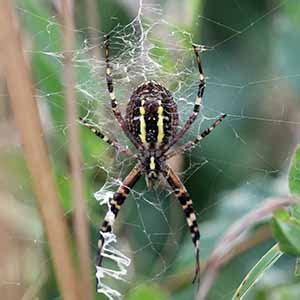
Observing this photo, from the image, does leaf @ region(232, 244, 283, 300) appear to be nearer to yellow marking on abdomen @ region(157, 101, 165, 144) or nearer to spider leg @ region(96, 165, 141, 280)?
yellow marking on abdomen @ region(157, 101, 165, 144)

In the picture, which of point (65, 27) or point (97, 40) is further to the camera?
point (97, 40)

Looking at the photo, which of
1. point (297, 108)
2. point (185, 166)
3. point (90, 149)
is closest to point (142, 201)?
point (185, 166)

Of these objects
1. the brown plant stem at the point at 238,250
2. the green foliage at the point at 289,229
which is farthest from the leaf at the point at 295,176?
the brown plant stem at the point at 238,250

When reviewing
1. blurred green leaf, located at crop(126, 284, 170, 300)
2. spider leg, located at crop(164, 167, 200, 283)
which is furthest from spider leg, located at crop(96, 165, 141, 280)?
blurred green leaf, located at crop(126, 284, 170, 300)

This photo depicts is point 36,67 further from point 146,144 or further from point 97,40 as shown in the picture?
point 146,144

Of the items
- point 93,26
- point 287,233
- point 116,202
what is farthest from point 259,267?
point 116,202

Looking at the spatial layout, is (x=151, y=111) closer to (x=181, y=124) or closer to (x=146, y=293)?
(x=181, y=124)

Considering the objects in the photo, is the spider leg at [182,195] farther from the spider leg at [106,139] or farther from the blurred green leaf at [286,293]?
the blurred green leaf at [286,293]
